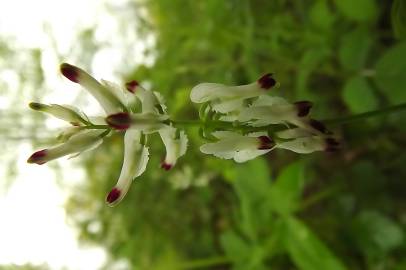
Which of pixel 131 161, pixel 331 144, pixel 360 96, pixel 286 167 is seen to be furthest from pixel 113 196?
pixel 286 167

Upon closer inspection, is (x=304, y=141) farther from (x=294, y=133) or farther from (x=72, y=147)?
(x=72, y=147)

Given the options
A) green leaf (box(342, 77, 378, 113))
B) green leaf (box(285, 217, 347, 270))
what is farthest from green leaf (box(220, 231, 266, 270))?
green leaf (box(342, 77, 378, 113))

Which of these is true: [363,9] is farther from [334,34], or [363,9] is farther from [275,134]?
[275,134]

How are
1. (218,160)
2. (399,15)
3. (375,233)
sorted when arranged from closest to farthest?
1. (399,15)
2. (375,233)
3. (218,160)

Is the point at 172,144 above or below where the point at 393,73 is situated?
below

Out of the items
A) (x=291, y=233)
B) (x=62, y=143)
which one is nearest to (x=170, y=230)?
(x=291, y=233)

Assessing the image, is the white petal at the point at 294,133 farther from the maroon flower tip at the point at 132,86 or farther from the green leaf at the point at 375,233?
the green leaf at the point at 375,233

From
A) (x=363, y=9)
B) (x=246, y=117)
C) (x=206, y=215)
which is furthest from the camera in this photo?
(x=206, y=215)
